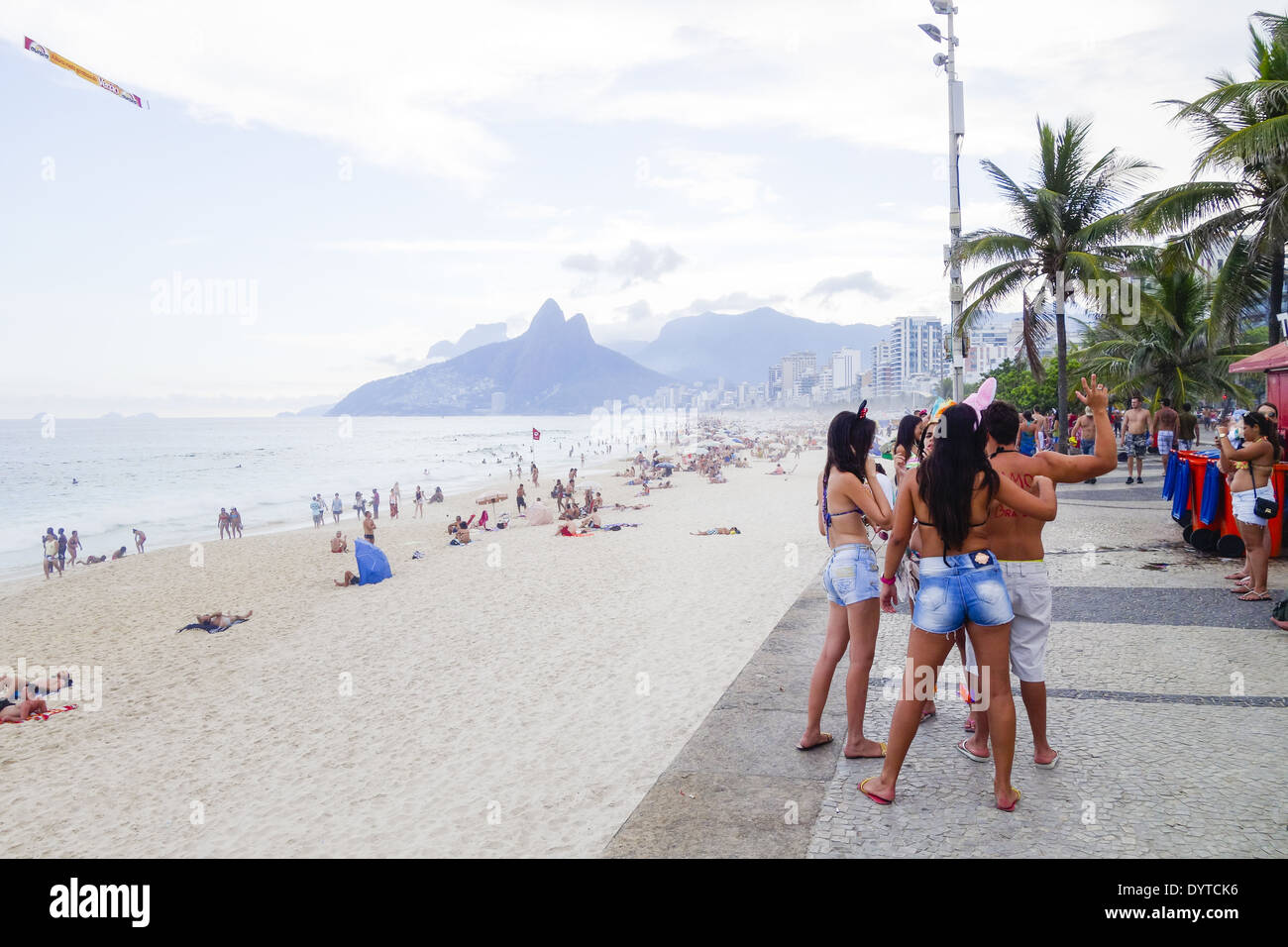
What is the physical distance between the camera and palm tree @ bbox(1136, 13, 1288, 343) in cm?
1138

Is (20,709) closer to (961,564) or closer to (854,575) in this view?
(854,575)

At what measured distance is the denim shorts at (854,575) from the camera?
11.8 feet

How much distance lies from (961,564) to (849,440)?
0.78m

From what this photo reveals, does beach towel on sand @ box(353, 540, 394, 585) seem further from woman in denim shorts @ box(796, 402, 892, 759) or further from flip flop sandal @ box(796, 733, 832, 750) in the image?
woman in denim shorts @ box(796, 402, 892, 759)

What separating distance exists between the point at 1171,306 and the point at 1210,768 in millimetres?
22727

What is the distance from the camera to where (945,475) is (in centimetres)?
306

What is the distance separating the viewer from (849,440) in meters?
3.56

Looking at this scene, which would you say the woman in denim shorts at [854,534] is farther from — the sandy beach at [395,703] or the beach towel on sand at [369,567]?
the beach towel on sand at [369,567]

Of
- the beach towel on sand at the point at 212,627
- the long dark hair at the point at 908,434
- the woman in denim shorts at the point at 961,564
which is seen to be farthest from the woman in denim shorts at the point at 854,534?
the beach towel on sand at the point at 212,627

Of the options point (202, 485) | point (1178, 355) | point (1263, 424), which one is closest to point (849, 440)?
point (1263, 424)

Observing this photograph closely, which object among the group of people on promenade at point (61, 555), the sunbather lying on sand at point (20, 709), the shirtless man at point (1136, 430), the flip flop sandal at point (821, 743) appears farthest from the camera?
the group of people on promenade at point (61, 555)

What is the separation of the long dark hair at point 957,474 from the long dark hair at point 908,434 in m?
1.66

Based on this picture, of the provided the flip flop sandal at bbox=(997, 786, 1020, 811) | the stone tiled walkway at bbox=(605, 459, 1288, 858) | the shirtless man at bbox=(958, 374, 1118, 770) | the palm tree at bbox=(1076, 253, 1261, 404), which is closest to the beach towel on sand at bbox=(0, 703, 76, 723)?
the stone tiled walkway at bbox=(605, 459, 1288, 858)

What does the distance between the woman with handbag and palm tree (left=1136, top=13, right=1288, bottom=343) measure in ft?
22.4
